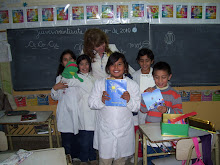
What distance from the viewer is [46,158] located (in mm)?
1586

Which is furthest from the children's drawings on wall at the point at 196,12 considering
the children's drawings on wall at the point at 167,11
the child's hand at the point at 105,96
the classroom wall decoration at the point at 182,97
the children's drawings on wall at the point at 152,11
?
the child's hand at the point at 105,96

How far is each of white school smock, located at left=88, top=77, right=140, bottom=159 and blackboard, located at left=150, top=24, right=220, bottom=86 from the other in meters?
1.69

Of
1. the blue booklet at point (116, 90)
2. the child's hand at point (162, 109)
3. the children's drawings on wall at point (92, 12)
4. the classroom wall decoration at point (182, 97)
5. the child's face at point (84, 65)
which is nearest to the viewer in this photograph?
the blue booklet at point (116, 90)

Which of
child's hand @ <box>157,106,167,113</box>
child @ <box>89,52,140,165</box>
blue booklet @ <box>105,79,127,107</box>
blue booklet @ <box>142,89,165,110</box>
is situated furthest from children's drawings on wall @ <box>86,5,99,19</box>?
child's hand @ <box>157,106,167,113</box>

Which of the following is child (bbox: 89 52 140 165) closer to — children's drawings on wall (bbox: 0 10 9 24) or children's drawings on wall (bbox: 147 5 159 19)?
children's drawings on wall (bbox: 147 5 159 19)

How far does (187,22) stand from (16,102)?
3526 millimetres

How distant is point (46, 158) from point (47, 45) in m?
2.35

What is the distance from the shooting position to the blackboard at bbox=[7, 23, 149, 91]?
340 cm

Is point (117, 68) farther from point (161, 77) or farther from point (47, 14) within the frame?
point (47, 14)

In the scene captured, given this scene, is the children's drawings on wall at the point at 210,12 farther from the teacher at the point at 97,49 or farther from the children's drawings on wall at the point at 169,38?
the teacher at the point at 97,49

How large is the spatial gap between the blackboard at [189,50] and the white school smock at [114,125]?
5.56 ft

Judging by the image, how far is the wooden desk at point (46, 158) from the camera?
153 cm

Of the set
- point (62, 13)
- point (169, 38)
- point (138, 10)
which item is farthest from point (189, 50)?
point (62, 13)

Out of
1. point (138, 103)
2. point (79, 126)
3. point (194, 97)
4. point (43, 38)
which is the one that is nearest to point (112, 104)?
point (138, 103)
